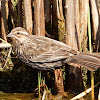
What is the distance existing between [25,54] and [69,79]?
1.06 metres

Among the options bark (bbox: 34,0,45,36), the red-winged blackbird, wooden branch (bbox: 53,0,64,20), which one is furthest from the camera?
wooden branch (bbox: 53,0,64,20)

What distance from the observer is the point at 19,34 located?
466 centimetres

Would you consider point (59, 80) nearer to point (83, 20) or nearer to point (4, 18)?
point (83, 20)

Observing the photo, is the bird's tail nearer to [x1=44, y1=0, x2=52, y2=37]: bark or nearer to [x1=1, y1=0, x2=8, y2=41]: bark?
[x1=44, y1=0, x2=52, y2=37]: bark

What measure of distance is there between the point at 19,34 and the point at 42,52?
0.56m

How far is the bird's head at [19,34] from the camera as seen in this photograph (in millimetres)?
4566

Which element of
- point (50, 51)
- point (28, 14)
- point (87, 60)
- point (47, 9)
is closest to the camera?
point (87, 60)

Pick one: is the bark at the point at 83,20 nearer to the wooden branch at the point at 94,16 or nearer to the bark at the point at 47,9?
the wooden branch at the point at 94,16

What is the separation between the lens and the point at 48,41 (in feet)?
15.2

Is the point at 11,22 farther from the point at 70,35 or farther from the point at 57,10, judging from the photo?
the point at 70,35

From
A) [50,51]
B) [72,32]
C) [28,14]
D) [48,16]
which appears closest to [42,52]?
[50,51]

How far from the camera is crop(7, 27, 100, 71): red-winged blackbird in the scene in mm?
4441

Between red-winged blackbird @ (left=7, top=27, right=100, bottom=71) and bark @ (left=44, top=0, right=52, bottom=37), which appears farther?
bark @ (left=44, top=0, right=52, bottom=37)

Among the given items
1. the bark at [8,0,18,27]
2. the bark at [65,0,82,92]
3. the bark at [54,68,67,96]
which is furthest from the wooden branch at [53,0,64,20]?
the bark at [54,68,67,96]
